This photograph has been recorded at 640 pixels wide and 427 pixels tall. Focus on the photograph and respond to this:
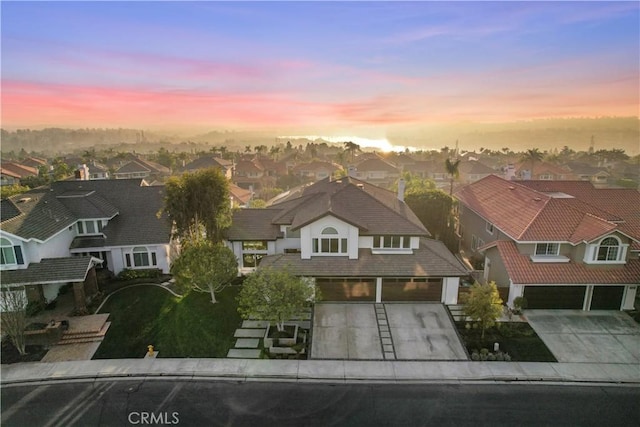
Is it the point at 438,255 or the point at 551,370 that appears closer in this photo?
the point at 551,370

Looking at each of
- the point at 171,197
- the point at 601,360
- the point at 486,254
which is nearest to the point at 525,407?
the point at 601,360

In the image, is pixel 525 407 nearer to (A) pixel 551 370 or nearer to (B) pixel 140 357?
(A) pixel 551 370

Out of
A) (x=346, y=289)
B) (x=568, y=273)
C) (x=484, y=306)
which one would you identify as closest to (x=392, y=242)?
(x=346, y=289)

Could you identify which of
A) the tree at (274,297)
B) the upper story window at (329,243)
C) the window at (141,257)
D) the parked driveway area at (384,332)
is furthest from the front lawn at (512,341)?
the window at (141,257)

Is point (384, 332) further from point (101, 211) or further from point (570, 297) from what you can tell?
point (101, 211)

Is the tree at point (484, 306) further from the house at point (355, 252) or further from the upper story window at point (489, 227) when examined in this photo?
the upper story window at point (489, 227)
